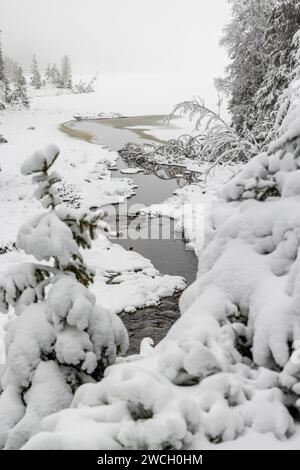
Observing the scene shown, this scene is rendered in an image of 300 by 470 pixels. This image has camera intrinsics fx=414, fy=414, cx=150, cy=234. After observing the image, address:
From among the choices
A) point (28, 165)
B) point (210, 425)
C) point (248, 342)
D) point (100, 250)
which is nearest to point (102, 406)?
point (210, 425)

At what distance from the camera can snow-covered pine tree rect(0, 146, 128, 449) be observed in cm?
365

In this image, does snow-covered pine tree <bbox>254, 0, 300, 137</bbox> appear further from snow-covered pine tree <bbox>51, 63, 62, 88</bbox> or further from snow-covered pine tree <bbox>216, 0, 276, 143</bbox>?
snow-covered pine tree <bbox>51, 63, 62, 88</bbox>

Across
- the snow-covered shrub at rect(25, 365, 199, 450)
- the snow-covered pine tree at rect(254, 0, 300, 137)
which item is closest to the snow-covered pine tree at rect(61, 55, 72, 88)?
the snow-covered pine tree at rect(254, 0, 300, 137)

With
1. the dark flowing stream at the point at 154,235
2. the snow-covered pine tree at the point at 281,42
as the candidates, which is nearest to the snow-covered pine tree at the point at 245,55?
the snow-covered pine tree at the point at 281,42

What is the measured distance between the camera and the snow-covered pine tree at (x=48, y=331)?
3652mm

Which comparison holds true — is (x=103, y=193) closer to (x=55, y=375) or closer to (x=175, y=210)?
(x=175, y=210)

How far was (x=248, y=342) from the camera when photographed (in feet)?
12.1

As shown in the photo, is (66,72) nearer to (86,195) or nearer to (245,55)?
(245,55)

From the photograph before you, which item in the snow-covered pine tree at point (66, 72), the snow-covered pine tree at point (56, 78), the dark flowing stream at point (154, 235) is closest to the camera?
the dark flowing stream at point (154, 235)

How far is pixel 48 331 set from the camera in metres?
3.74

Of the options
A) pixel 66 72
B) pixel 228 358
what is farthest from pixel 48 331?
pixel 66 72

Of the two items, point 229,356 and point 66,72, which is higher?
point 66,72

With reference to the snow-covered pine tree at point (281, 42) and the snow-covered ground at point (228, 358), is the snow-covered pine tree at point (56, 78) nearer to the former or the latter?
the snow-covered pine tree at point (281, 42)

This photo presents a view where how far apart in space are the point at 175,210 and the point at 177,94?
2440 inches
